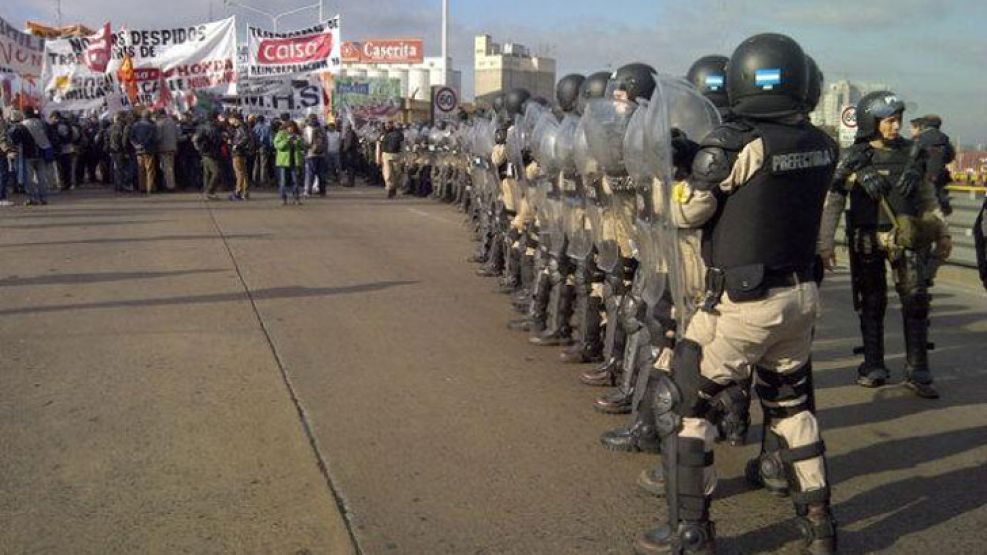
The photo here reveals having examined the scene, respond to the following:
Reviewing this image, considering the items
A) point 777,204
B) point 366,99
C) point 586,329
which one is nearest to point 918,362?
point 586,329

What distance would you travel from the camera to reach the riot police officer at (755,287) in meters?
3.47

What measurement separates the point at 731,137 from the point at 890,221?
10.3ft

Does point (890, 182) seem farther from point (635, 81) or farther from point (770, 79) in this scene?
point (770, 79)

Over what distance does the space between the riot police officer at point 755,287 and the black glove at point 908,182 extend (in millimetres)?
2602

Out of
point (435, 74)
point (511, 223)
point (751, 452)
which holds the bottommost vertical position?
point (751, 452)

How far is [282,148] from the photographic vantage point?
17094mm

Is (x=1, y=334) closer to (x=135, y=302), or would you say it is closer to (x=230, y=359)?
(x=135, y=302)

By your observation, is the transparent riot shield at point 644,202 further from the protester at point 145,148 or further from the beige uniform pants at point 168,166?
the beige uniform pants at point 168,166

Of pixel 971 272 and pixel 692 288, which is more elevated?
pixel 692 288

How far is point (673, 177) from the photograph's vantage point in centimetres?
357

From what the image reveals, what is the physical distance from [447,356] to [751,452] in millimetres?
2534

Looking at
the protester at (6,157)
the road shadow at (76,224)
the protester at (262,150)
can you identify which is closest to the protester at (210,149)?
the protester at (262,150)

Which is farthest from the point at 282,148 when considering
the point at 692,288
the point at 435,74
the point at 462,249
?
the point at 435,74

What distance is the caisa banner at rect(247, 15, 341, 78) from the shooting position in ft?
68.2
